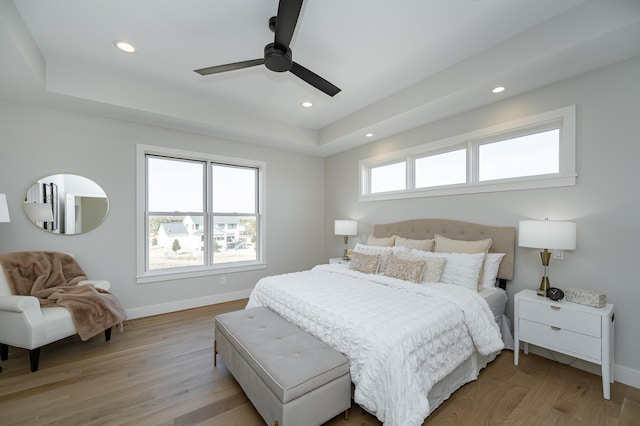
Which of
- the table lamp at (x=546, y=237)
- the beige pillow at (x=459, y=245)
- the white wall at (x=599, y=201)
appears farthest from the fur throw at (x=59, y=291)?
the white wall at (x=599, y=201)

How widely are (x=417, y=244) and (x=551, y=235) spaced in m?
1.31

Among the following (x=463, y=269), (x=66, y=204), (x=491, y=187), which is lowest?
(x=463, y=269)

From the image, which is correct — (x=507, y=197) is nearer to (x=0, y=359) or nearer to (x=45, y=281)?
(x=45, y=281)

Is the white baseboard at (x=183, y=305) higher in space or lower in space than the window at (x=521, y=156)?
lower

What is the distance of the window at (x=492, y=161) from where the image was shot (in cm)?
257

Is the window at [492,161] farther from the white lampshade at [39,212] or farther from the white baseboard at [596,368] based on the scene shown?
the white lampshade at [39,212]

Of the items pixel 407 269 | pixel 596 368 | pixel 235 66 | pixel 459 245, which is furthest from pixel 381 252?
pixel 235 66

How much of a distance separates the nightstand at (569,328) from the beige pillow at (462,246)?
43 centimetres

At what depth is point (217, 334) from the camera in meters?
2.39

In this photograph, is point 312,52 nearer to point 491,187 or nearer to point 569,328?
point 491,187

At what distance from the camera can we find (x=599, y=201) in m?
2.33

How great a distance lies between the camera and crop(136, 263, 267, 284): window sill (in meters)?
3.66

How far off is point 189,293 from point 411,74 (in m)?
4.16

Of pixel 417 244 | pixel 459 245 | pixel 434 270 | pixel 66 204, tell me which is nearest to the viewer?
pixel 434 270
